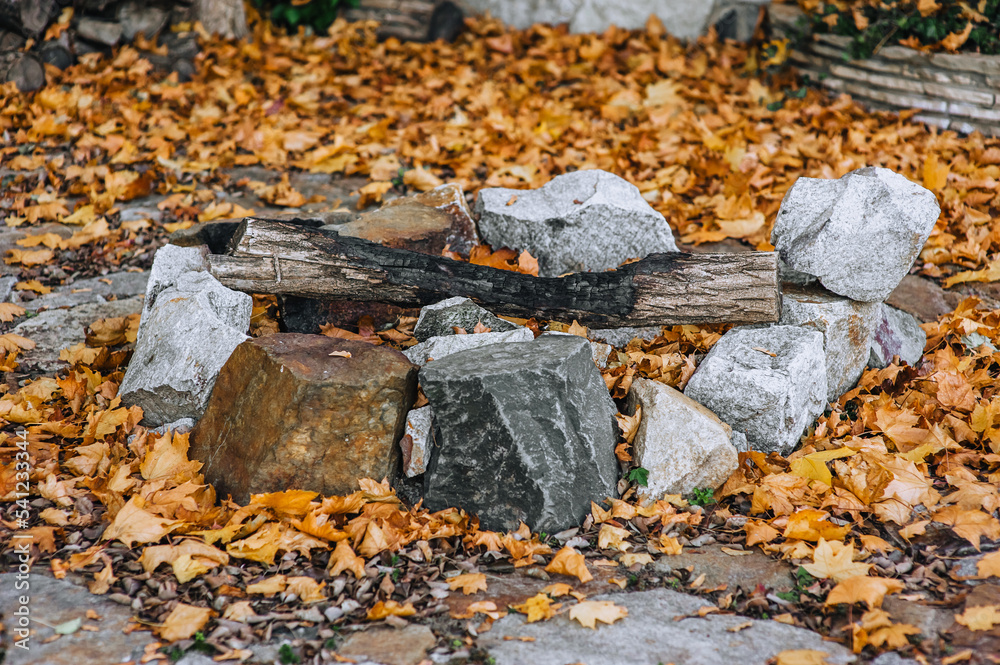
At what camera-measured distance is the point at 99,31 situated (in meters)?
6.10

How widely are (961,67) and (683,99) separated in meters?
1.93

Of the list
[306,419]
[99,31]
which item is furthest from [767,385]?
[99,31]

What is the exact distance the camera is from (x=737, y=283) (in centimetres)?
282

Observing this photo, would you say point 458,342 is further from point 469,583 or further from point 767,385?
point 767,385

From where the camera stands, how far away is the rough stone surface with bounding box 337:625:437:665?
6.05 ft

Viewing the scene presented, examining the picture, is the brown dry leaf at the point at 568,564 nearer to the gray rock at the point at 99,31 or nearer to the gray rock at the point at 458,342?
the gray rock at the point at 458,342

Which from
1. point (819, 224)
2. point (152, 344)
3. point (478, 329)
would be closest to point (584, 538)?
point (478, 329)

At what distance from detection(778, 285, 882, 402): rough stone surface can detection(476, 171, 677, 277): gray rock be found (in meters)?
0.63

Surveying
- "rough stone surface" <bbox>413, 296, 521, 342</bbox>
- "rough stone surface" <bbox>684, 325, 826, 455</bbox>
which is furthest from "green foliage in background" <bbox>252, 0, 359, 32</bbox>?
"rough stone surface" <bbox>684, 325, 826, 455</bbox>

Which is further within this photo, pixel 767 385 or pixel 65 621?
pixel 767 385

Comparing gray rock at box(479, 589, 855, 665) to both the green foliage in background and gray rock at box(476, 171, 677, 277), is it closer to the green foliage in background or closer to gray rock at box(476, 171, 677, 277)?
gray rock at box(476, 171, 677, 277)

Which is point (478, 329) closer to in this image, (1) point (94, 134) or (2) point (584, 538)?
(2) point (584, 538)

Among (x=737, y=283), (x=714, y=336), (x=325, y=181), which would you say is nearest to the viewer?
(x=737, y=283)

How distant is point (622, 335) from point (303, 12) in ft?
18.1
